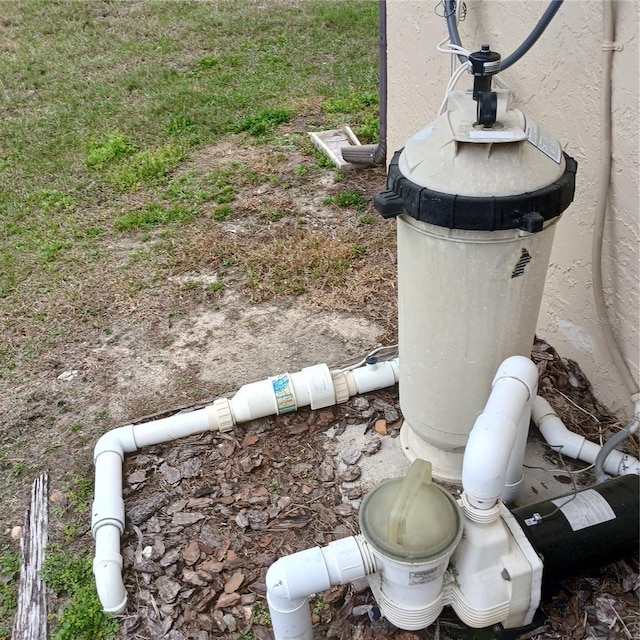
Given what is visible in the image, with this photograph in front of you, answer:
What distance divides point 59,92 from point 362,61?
10.9ft

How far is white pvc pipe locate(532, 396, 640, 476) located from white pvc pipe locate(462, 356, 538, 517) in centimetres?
69

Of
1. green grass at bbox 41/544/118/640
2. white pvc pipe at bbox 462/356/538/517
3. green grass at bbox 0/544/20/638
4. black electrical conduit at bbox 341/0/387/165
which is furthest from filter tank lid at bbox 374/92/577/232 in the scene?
black electrical conduit at bbox 341/0/387/165

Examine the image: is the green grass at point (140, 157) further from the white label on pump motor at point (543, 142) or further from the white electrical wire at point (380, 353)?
the white label on pump motor at point (543, 142)

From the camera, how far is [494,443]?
169cm

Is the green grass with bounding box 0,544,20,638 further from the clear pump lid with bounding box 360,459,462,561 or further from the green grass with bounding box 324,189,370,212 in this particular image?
the green grass with bounding box 324,189,370,212

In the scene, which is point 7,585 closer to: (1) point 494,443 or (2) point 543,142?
(1) point 494,443

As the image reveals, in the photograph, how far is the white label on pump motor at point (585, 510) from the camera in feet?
6.49

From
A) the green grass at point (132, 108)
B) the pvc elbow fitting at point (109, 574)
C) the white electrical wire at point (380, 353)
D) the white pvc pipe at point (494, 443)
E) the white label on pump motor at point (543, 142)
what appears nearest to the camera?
the white pvc pipe at point (494, 443)

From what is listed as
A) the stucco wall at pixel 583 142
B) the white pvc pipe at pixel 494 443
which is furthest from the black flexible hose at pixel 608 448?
the white pvc pipe at pixel 494 443

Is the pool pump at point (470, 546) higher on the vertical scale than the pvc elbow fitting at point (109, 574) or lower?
higher

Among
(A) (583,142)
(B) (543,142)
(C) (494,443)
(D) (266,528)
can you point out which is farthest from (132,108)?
(C) (494,443)

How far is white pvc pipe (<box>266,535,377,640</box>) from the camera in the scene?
1771 millimetres

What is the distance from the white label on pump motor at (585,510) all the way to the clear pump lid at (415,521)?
1.41 ft

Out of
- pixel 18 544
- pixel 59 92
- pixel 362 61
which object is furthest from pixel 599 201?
pixel 59 92
